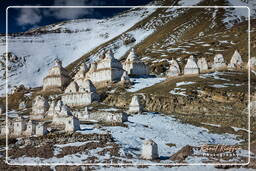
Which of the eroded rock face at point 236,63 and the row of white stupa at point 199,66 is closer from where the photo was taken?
the row of white stupa at point 199,66

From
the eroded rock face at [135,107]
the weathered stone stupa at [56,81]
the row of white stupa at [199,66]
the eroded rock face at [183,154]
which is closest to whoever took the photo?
the eroded rock face at [183,154]

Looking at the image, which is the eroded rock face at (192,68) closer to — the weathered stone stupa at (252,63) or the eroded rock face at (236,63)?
the eroded rock face at (236,63)

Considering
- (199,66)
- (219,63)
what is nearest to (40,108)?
(199,66)

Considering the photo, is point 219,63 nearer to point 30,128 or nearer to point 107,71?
point 107,71

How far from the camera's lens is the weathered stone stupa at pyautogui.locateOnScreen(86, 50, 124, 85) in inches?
3942

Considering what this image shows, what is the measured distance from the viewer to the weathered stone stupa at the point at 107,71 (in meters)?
100

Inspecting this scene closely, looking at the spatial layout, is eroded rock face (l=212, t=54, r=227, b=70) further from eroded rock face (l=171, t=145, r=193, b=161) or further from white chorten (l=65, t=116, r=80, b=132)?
eroded rock face (l=171, t=145, r=193, b=161)

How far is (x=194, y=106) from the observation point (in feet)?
225

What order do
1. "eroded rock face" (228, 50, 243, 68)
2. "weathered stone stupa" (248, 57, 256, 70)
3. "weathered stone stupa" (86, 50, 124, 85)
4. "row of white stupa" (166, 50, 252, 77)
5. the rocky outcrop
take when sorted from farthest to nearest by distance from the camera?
"weathered stone stupa" (86, 50, 124, 85)
"eroded rock face" (228, 50, 243, 68)
"row of white stupa" (166, 50, 252, 77)
"weathered stone stupa" (248, 57, 256, 70)
the rocky outcrop

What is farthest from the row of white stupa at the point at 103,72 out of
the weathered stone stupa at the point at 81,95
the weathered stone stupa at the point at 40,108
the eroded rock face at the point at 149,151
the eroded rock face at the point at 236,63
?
the eroded rock face at the point at 149,151

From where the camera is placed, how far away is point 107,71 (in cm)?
10075

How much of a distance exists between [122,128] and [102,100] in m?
32.0

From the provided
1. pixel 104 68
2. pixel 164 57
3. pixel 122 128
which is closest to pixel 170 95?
pixel 122 128

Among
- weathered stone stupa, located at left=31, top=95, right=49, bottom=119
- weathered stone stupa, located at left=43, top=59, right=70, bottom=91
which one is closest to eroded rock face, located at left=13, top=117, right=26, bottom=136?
weathered stone stupa, located at left=31, top=95, right=49, bottom=119
